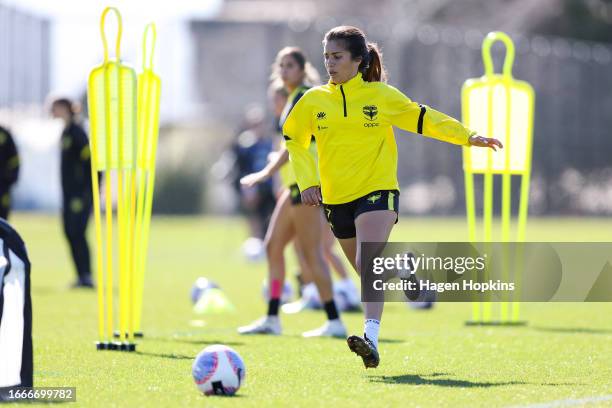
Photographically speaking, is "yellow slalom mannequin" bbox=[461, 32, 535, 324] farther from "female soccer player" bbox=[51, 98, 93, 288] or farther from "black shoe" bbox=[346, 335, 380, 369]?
"female soccer player" bbox=[51, 98, 93, 288]

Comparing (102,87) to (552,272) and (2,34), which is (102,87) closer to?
(552,272)

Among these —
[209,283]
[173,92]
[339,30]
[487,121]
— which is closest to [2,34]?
[173,92]

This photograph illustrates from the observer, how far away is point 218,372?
668cm

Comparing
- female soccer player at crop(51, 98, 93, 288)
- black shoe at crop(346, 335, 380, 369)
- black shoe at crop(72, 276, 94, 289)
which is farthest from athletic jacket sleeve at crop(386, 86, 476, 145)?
black shoe at crop(72, 276, 94, 289)

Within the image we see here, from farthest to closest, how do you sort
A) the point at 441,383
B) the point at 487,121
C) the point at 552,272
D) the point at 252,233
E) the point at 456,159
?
the point at 456,159 → the point at 252,233 → the point at 552,272 → the point at 487,121 → the point at 441,383

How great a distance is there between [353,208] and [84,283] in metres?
8.43

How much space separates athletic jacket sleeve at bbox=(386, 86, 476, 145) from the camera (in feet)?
25.6

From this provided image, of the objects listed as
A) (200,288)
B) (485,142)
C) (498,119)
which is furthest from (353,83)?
(200,288)

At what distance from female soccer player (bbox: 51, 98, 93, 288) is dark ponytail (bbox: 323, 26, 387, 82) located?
7.72m

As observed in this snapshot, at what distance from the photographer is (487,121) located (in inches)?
436

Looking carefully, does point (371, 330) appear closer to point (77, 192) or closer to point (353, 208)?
point (353, 208)

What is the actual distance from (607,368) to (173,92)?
3210 cm

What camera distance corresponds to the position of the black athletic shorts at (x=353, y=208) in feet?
25.5

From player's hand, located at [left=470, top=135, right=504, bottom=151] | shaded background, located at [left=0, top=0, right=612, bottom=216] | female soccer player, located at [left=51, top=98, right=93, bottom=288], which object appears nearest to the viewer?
player's hand, located at [left=470, top=135, right=504, bottom=151]
